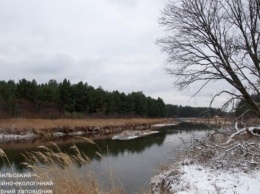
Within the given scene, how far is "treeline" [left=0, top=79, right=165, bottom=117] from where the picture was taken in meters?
40.0

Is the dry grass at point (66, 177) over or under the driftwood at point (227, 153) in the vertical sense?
over

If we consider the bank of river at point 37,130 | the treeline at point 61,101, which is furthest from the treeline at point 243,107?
the treeline at point 61,101

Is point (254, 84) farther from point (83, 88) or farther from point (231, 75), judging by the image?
point (83, 88)

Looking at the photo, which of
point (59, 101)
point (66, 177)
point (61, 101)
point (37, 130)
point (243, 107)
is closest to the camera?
point (66, 177)

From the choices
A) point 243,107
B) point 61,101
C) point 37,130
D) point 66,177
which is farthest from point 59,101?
point 66,177

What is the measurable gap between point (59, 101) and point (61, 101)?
60 centimetres

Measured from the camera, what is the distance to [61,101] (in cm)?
5072

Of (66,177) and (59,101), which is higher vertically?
(59,101)

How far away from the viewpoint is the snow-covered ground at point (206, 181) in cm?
611

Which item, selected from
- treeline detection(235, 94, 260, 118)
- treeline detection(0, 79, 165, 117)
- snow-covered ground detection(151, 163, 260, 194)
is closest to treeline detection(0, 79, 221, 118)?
treeline detection(0, 79, 165, 117)

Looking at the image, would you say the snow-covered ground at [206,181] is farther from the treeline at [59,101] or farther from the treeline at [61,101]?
the treeline at [59,101]

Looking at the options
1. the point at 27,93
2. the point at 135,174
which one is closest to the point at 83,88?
the point at 27,93

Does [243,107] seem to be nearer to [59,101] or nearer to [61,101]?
[59,101]

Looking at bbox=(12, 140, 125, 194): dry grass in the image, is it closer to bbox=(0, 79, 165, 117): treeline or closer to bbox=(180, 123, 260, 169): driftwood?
bbox=(180, 123, 260, 169): driftwood
